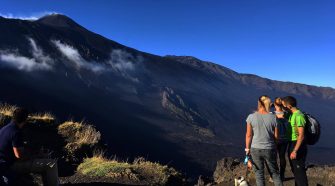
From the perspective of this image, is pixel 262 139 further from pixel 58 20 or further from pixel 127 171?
pixel 58 20

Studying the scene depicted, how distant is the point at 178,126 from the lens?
84.9 meters

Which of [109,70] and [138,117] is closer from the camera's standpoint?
Answer: [138,117]

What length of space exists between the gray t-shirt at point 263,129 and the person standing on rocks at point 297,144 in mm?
325

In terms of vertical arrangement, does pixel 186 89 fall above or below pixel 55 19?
below

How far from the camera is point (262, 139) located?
246 inches

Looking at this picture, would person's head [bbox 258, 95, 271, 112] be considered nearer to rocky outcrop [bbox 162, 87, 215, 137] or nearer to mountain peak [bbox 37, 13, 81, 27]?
rocky outcrop [bbox 162, 87, 215, 137]

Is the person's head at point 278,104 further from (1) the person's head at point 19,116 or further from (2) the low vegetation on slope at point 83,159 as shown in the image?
(1) the person's head at point 19,116

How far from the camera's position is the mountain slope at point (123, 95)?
67.8 m

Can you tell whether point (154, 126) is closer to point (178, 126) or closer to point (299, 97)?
point (178, 126)

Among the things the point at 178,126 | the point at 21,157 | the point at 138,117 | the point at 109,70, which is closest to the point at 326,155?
the point at 178,126

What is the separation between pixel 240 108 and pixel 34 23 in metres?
58.3

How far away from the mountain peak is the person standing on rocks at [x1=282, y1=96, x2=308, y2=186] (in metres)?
122

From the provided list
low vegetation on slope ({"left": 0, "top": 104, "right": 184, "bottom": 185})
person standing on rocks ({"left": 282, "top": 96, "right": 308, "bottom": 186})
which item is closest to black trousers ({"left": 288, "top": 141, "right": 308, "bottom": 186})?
person standing on rocks ({"left": 282, "top": 96, "right": 308, "bottom": 186})

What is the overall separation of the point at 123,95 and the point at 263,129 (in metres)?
91.5
